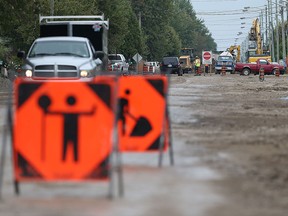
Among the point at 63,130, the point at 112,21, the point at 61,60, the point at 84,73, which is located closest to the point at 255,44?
the point at 112,21

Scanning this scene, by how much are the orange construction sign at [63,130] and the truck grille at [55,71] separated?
1438 cm

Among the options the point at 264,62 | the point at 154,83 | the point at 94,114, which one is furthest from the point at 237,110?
the point at 264,62

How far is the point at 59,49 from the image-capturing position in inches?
977

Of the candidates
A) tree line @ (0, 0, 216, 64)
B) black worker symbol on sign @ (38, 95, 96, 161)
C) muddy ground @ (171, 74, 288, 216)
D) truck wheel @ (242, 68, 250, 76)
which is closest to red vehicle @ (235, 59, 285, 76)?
truck wheel @ (242, 68, 250, 76)

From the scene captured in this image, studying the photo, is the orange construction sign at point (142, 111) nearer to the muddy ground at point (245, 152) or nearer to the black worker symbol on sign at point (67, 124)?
the muddy ground at point (245, 152)

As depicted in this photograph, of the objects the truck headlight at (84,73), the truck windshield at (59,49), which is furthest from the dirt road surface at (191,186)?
the truck windshield at (59,49)

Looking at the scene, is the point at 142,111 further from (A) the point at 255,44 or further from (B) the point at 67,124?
(A) the point at 255,44

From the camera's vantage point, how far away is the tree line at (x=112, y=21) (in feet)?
130

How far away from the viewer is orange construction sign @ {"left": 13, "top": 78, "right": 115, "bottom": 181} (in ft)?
30.5

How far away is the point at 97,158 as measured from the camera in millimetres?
9297

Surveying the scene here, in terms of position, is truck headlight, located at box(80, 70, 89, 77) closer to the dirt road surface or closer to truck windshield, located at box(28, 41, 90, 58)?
truck windshield, located at box(28, 41, 90, 58)

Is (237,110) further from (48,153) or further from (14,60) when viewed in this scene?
(14,60)

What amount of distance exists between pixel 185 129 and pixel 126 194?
7.45 metres

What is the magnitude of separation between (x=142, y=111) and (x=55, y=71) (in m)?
12.1
